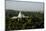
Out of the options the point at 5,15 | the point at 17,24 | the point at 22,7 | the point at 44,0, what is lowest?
the point at 17,24

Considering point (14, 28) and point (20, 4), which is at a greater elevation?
point (20, 4)

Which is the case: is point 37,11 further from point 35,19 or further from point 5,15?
point 5,15

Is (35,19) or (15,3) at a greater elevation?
(15,3)

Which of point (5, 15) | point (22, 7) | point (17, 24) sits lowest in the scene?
point (17, 24)

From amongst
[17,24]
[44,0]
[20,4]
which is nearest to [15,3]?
[20,4]

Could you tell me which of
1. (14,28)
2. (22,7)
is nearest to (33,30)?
(14,28)

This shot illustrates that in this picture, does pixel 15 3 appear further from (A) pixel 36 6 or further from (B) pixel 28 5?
(A) pixel 36 6
